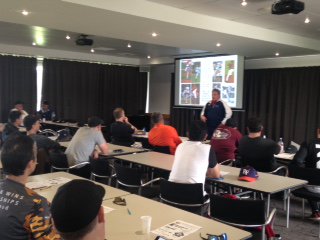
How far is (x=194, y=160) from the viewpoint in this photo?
3.43 m

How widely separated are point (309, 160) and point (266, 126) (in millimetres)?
5381

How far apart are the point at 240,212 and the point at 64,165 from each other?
2821mm

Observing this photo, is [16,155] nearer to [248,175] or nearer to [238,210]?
[238,210]

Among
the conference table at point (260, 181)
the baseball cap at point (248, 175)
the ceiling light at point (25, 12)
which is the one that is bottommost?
the conference table at point (260, 181)

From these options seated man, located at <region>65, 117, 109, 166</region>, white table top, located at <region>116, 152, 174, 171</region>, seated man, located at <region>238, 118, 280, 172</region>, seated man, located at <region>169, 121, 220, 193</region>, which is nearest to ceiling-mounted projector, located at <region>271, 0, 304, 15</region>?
seated man, located at <region>238, 118, 280, 172</region>

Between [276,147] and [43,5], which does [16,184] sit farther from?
[276,147]

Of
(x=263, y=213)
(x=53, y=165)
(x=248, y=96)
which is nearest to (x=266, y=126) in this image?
(x=248, y=96)

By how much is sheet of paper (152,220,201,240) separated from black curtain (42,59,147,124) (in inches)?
370

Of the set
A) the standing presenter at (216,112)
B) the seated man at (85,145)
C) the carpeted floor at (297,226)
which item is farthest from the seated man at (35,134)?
the standing presenter at (216,112)

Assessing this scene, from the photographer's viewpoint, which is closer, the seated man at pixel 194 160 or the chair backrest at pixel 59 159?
the seated man at pixel 194 160

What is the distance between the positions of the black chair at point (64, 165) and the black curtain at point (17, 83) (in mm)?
5916

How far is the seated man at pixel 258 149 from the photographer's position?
4.58 meters

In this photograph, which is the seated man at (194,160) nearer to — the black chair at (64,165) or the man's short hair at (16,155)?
the man's short hair at (16,155)

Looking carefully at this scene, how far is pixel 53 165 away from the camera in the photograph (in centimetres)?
491
